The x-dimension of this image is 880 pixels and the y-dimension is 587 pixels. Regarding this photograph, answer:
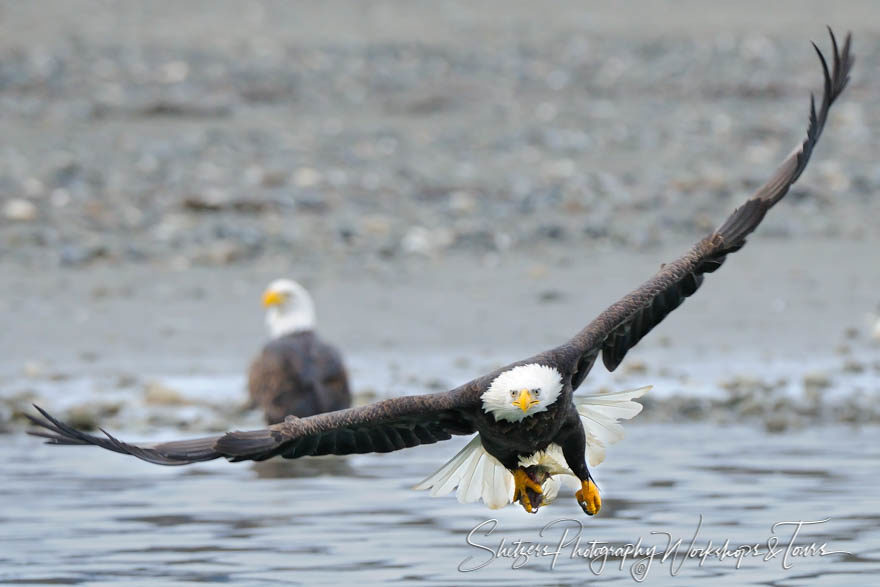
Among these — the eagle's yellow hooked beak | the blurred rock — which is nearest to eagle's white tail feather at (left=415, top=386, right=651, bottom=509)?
the eagle's yellow hooked beak

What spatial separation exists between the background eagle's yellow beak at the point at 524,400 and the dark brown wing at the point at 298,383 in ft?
8.55

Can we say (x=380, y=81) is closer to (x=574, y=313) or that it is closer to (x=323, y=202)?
(x=323, y=202)

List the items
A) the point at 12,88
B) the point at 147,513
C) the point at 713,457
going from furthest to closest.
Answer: the point at 12,88, the point at 713,457, the point at 147,513

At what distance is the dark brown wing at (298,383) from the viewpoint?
26.8 ft

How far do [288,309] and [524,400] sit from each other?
369cm

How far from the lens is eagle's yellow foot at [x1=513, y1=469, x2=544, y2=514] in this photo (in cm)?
607

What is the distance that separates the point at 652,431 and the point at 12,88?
356 inches

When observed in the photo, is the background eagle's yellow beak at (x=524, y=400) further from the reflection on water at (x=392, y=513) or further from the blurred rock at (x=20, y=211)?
the blurred rock at (x=20, y=211)

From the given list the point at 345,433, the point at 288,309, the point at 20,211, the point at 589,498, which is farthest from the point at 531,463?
the point at 20,211

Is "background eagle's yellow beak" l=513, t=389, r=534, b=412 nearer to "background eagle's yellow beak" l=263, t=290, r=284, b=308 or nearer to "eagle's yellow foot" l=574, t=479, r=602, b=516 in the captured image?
"eagle's yellow foot" l=574, t=479, r=602, b=516

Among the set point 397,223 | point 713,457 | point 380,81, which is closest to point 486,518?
point 713,457

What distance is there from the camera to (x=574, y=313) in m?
10.2

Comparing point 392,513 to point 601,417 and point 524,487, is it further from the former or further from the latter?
point 601,417

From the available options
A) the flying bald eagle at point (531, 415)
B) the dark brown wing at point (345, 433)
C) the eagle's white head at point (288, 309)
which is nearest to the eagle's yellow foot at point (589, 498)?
the flying bald eagle at point (531, 415)
